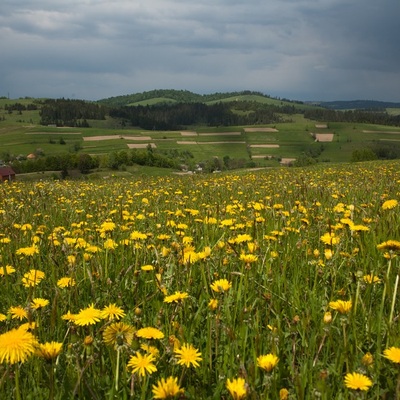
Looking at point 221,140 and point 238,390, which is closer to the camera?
point 238,390

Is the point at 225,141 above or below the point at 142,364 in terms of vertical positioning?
below

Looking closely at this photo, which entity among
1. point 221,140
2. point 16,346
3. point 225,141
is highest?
point 16,346

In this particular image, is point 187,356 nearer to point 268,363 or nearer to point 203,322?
point 268,363

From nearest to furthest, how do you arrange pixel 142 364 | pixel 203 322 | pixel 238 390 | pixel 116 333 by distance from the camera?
pixel 238 390 < pixel 142 364 < pixel 116 333 < pixel 203 322

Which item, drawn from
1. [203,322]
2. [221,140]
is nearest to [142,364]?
[203,322]

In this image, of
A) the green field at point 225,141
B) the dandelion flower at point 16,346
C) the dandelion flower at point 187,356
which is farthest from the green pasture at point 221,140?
the dandelion flower at point 16,346

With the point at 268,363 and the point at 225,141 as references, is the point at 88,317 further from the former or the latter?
the point at 225,141

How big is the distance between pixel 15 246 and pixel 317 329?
2862 millimetres

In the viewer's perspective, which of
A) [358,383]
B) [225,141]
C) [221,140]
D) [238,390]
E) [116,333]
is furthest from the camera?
[221,140]

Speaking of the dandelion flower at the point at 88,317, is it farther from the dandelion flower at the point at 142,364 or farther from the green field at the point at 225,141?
the green field at the point at 225,141

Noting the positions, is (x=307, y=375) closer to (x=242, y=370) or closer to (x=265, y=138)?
(x=242, y=370)

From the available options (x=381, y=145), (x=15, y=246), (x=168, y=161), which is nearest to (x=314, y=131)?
(x=381, y=145)

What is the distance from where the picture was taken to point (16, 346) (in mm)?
1425

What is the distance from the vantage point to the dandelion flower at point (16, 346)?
4.57 feet
